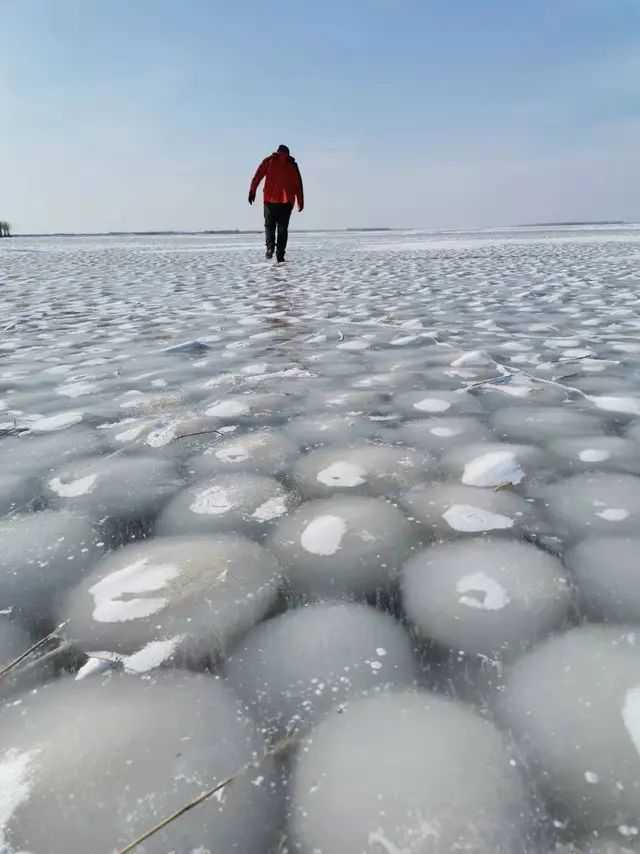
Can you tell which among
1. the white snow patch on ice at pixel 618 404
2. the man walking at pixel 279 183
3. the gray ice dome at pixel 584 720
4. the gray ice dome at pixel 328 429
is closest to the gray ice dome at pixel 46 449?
the gray ice dome at pixel 328 429

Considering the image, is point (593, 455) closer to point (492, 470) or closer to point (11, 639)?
point (492, 470)

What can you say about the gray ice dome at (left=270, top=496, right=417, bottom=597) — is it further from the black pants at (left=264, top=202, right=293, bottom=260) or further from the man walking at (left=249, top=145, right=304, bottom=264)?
the black pants at (left=264, top=202, right=293, bottom=260)

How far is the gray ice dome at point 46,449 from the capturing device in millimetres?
1395

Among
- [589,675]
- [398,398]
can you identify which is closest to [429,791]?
[589,675]

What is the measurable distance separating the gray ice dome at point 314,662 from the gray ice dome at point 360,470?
400 mm

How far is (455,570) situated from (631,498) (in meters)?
0.46

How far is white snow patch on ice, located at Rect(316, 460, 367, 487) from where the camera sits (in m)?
1.27

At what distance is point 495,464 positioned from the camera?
1.32 metres

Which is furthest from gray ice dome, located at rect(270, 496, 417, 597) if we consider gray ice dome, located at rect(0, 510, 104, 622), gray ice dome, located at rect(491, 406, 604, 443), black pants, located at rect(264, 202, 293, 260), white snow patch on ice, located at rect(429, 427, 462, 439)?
black pants, located at rect(264, 202, 293, 260)

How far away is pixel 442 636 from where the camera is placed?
2.63ft

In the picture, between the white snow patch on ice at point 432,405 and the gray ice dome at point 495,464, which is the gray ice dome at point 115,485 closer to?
the gray ice dome at point 495,464

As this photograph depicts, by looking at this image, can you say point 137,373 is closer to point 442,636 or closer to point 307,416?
point 307,416

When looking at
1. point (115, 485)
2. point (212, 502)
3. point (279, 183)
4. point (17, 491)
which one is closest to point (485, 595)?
point (212, 502)

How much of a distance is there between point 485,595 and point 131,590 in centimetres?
52
